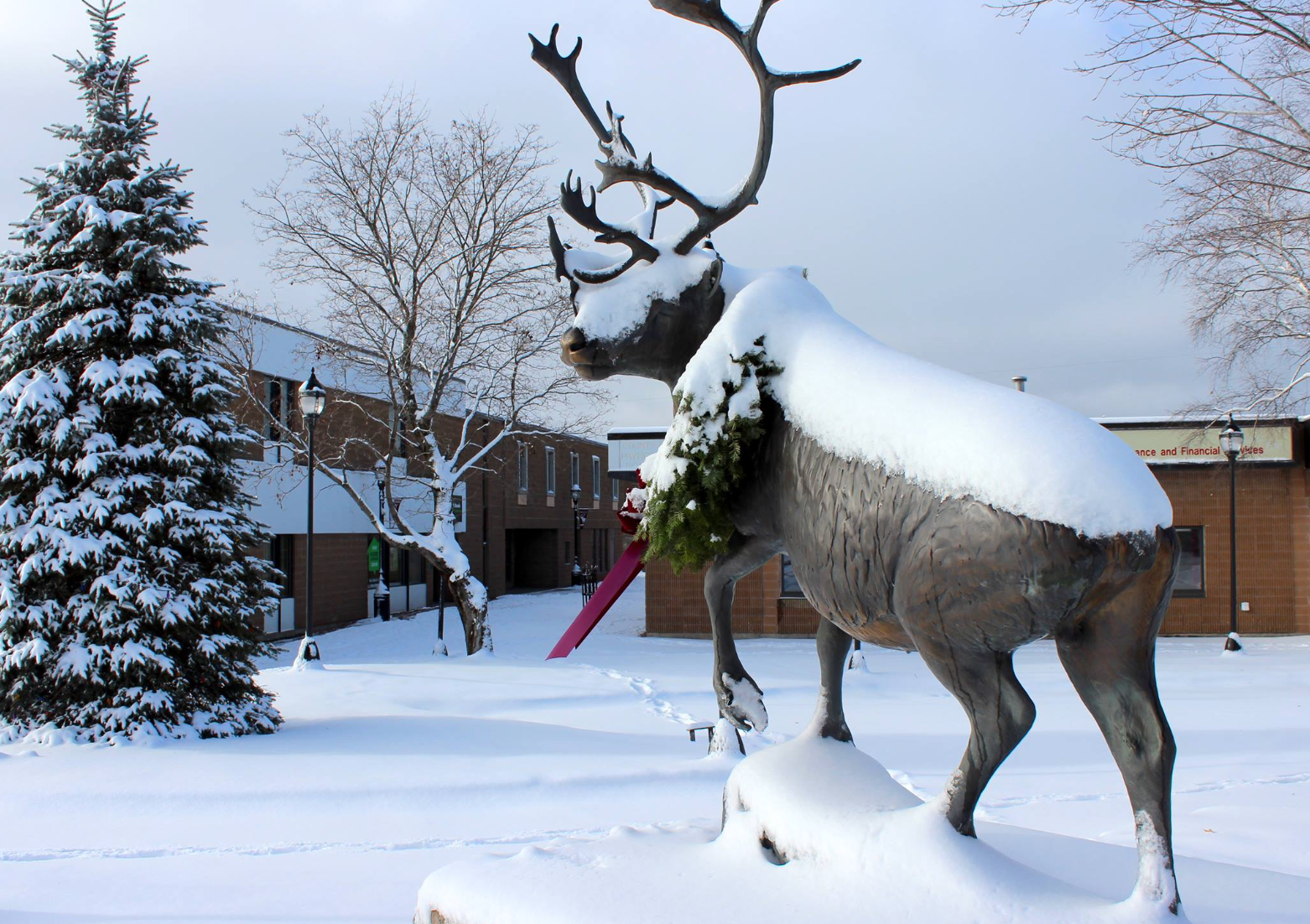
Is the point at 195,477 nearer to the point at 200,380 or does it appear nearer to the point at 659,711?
the point at 200,380

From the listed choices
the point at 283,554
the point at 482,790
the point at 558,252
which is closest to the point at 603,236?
the point at 558,252

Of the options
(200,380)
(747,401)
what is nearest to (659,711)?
(200,380)

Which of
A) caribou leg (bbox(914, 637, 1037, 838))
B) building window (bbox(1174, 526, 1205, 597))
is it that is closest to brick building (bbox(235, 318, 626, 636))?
caribou leg (bbox(914, 637, 1037, 838))

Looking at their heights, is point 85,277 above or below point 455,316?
below

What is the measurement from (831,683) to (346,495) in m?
21.9

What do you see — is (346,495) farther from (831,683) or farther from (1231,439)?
(831,683)

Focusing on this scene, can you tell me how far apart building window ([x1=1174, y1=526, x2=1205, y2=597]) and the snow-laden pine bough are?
17.5 m

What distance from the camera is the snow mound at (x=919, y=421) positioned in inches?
98.7

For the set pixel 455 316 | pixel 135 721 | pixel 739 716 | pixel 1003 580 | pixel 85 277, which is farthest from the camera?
pixel 455 316

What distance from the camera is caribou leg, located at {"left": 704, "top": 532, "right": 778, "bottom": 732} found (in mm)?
3650

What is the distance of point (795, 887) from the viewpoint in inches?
113

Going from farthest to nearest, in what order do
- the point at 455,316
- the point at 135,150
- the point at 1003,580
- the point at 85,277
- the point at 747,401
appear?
1. the point at 455,316
2. the point at 135,150
3. the point at 85,277
4. the point at 747,401
5. the point at 1003,580

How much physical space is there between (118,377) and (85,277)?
98cm

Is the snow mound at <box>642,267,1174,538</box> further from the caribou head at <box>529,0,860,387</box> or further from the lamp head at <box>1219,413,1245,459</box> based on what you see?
the lamp head at <box>1219,413,1245,459</box>
